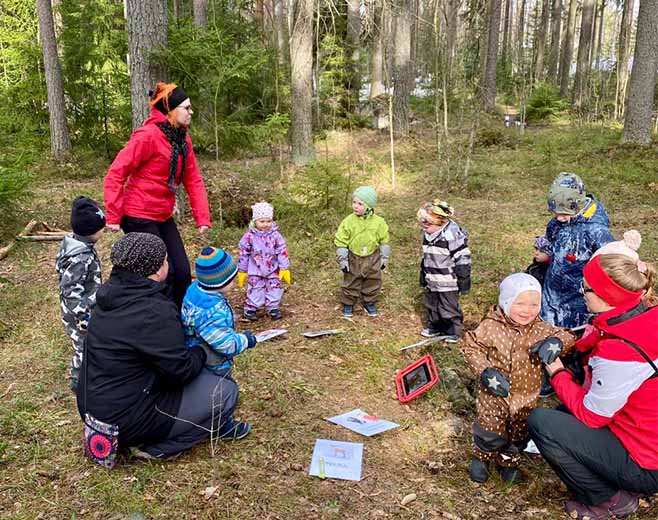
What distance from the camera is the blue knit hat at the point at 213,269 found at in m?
3.38

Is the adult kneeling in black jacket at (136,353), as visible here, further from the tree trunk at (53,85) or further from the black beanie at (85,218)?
the tree trunk at (53,85)

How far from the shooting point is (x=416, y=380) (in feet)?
15.0

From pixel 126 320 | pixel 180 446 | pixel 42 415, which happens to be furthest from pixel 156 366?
pixel 42 415

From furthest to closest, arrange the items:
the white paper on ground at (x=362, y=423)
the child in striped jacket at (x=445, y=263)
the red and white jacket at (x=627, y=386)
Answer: the child in striped jacket at (x=445, y=263) < the white paper on ground at (x=362, y=423) < the red and white jacket at (x=627, y=386)

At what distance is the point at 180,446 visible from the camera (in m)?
3.42

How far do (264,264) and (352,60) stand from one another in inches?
504

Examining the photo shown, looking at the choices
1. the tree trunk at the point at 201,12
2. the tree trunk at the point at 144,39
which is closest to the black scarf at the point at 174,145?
the tree trunk at the point at 144,39

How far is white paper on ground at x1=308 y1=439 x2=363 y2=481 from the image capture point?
11.1 ft

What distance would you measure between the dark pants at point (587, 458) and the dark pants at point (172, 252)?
3.30 metres

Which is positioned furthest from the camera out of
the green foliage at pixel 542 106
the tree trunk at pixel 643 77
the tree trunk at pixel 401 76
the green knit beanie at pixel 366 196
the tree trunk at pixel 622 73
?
the green foliage at pixel 542 106

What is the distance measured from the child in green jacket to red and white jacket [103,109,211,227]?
195 centimetres

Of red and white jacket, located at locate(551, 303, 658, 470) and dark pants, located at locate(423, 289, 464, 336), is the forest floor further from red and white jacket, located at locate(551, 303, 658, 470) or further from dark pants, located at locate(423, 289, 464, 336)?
red and white jacket, located at locate(551, 303, 658, 470)

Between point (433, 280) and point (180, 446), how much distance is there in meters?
3.05

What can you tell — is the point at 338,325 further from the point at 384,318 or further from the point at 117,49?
the point at 117,49
